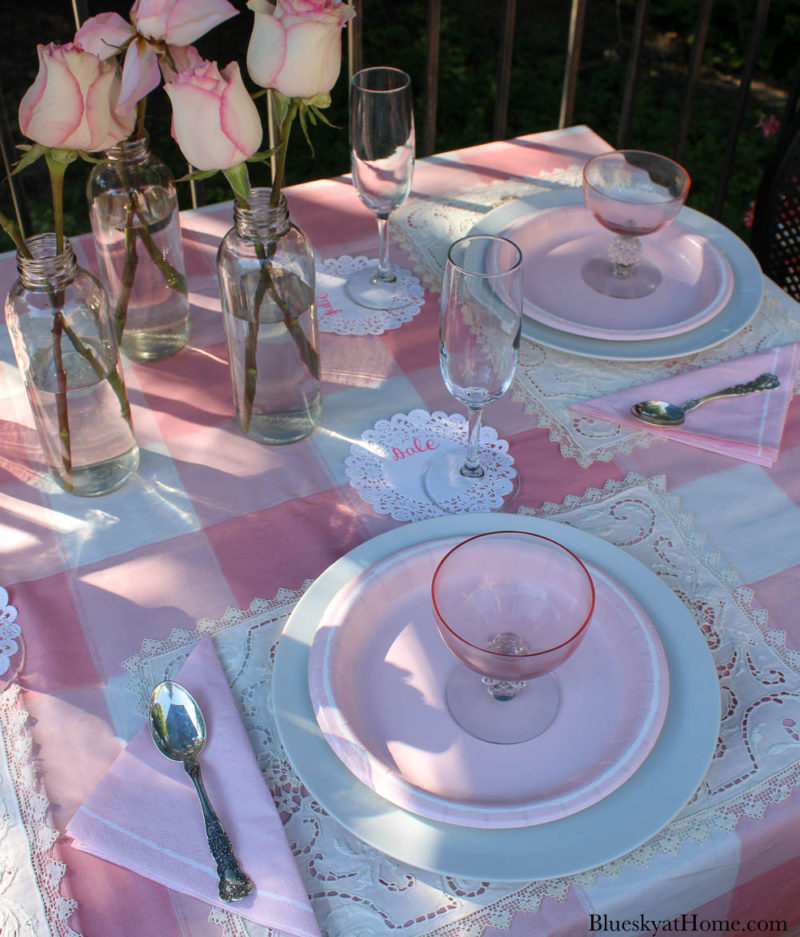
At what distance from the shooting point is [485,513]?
875 millimetres

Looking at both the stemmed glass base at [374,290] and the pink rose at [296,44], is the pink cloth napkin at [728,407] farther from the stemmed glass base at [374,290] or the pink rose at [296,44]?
the pink rose at [296,44]

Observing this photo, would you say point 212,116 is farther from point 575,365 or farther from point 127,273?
point 575,365

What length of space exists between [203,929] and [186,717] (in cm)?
16

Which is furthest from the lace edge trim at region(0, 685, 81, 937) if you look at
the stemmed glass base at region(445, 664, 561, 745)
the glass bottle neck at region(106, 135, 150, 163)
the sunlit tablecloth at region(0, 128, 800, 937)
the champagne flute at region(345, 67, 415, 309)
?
the champagne flute at region(345, 67, 415, 309)

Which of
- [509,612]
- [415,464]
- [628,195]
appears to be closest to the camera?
[509,612]

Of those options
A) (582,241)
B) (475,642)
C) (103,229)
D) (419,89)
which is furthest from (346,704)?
(419,89)

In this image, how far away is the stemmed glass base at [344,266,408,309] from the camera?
117cm

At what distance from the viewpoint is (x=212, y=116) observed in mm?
745

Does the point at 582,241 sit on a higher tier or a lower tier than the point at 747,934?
higher

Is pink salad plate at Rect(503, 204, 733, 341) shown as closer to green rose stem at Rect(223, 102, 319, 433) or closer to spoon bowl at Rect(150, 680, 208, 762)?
green rose stem at Rect(223, 102, 319, 433)

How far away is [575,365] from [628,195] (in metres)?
0.25

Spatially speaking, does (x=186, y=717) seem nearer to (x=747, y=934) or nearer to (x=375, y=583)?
(x=375, y=583)

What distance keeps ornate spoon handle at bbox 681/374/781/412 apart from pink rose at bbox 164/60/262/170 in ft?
1.73

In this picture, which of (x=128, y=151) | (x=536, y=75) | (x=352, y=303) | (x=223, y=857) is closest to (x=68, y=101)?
(x=128, y=151)
